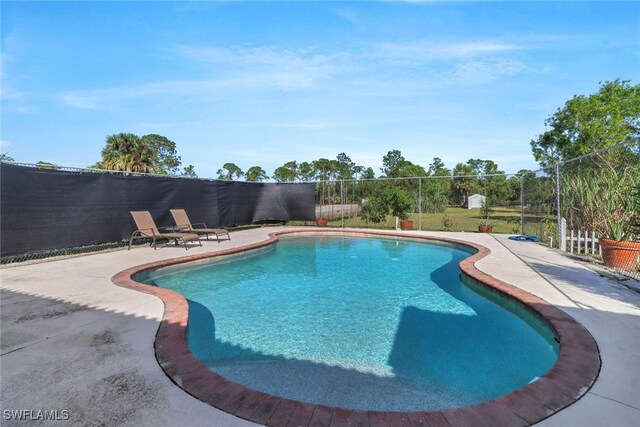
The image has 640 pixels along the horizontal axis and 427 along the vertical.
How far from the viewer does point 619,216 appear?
5734 millimetres

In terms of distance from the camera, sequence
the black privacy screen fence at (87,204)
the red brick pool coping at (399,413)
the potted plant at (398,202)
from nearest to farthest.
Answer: the red brick pool coping at (399,413) < the black privacy screen fence at (87,204) < the potted plant at (398,202)

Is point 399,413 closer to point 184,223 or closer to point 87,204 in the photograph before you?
point 87,204

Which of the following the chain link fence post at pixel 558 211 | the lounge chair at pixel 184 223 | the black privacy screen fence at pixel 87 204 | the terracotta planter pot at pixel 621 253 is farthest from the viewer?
the lounge chair at pixel 184 223

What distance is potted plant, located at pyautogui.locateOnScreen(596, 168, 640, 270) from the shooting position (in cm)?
492

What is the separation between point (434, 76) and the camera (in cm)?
978

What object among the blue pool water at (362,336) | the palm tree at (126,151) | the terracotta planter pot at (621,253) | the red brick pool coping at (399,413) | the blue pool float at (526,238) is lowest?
the blue pool water at (362,336)

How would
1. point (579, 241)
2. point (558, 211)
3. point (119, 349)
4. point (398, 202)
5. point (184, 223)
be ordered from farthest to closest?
1. point (398, 202)
2. point (184, 223)
3. point (558, 211)
4. point (579, 241)
5. point (119, 349)

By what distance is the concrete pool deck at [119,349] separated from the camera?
1.75 meters

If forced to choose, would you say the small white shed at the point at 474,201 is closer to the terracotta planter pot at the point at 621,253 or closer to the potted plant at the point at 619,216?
the potted plant at the point at 619,216
